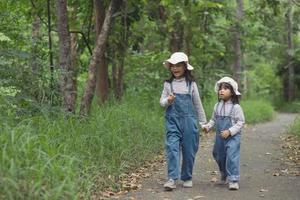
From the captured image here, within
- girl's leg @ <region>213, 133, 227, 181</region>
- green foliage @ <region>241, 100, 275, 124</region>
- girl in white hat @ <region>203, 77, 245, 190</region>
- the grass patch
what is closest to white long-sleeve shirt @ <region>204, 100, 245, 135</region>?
girl in white hat @ <region>203, 77, 245, 190</region>

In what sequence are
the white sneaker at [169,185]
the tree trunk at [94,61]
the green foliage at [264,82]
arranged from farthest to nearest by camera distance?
the green foliage at [264,82], the tree trunk at [94,61], the white sneaker at [169,185]

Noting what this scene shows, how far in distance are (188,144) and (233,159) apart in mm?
688

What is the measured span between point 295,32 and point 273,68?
202 inches

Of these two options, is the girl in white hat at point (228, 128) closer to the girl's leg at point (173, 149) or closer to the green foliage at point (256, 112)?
the girl's leg at point (173, 149)

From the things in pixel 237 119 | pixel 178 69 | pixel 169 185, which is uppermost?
pixel 178 69

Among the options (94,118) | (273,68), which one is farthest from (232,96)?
(273,68)

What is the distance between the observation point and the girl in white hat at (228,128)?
7566 mm

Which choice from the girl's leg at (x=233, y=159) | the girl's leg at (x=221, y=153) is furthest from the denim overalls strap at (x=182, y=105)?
the girl's leg at (x=233, y=159)

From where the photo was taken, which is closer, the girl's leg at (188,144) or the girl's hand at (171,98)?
the girl's hand at (171,98)

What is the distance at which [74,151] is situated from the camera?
278 inches

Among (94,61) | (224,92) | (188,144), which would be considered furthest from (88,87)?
(224,92)

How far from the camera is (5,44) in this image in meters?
11.0

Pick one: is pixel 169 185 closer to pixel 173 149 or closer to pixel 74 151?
pixel 173 149

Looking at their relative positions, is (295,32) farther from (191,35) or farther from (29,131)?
(29,131)
